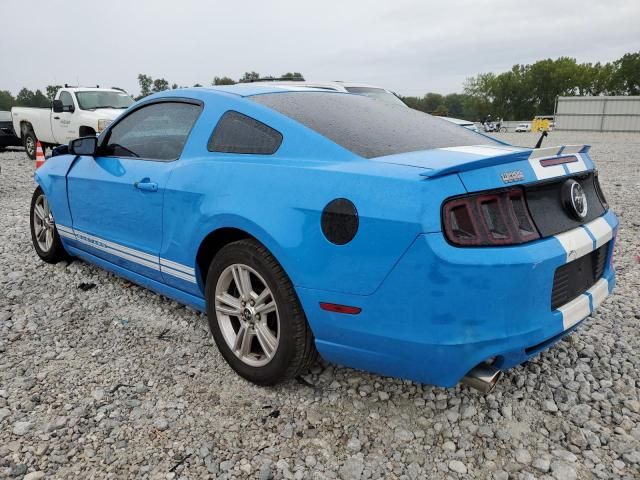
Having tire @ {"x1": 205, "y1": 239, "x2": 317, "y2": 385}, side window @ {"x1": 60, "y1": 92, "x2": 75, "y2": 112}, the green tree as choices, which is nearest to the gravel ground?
tire @ {"x1": 205, "y1": 239, "x2": 317, "y2": 385}

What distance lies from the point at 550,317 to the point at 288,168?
124cm

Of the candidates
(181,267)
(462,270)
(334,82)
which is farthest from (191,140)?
(334,82)

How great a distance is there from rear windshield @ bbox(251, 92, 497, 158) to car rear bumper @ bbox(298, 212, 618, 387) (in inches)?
24.6

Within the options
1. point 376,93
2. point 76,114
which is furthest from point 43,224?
point 76,114

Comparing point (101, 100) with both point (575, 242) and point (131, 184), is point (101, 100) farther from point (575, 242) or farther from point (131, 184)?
point (575, 242)

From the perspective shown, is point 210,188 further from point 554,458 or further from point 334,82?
point 334,82

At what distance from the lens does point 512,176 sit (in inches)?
76.9

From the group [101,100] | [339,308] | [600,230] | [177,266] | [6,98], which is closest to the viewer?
[339,308]

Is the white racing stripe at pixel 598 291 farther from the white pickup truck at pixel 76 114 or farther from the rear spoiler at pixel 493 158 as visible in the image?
the white pickup truck at pixel 76 114

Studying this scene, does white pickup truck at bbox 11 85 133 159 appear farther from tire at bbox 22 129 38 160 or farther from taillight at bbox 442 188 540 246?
taillight at bbox 442 188 540 246

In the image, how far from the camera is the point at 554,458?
6.72ft

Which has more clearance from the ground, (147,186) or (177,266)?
(147,186)

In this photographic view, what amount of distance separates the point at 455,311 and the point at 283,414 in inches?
39.1

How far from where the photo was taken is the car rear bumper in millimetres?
1831
